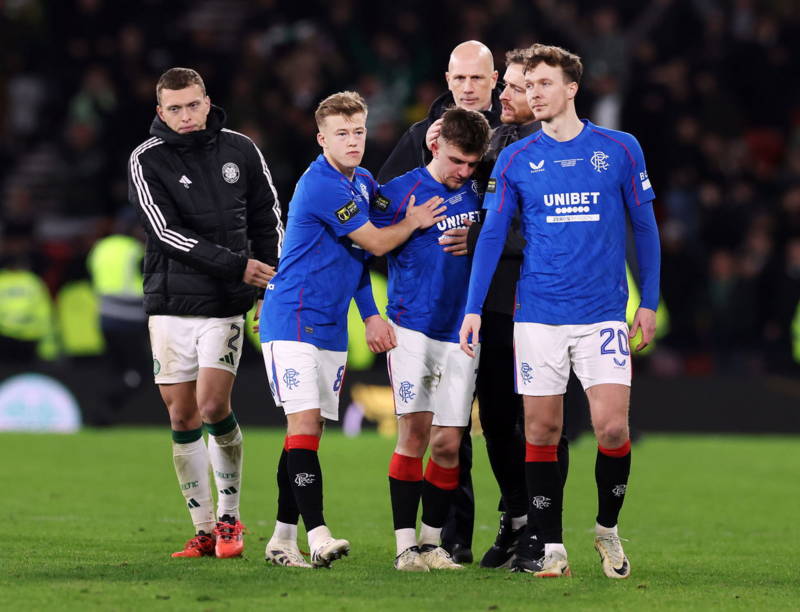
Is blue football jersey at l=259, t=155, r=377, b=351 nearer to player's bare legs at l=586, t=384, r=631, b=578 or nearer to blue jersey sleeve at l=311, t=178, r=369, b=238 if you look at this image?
blue jersey sleeve at l=311, t=178, r=369, b=238

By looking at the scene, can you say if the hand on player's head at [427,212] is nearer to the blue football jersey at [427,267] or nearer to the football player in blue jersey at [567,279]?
the blue football jersey at [427,267]

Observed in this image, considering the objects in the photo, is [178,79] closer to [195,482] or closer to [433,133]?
[433,133]

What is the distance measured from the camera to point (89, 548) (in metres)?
7.28

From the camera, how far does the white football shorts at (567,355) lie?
6309mm

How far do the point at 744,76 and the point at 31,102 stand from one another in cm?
898

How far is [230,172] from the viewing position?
7273 millimetres

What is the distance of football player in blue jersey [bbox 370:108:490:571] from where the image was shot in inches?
263

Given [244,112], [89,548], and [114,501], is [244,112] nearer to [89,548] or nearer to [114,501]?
[114,501]

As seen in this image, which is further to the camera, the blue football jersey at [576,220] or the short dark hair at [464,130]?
the short dark hair at [464,130]

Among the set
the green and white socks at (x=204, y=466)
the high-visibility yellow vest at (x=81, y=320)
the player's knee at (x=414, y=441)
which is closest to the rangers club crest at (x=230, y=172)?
the green and white socks at (x=204, y=466)

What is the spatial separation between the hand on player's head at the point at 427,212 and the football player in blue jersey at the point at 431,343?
43 mm

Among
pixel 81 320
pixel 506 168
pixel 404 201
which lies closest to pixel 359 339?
pixel 81 320

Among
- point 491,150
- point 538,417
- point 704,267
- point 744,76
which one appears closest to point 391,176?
point 491,150

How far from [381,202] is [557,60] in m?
1.04
